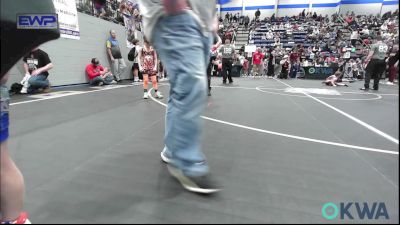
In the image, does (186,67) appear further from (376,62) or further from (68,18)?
(376,62)

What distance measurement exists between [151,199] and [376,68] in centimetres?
811

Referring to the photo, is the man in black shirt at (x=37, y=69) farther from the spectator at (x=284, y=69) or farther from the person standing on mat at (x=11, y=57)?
the spectator at (x=284, y=69)

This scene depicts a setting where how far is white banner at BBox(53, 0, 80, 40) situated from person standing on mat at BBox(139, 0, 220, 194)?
6.52 metres

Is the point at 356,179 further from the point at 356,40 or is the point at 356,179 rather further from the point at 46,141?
the point at 356,40

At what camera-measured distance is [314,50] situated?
1739cm

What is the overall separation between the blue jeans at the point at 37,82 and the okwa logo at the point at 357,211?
5.99m

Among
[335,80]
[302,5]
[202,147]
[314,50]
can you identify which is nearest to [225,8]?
[302,5]

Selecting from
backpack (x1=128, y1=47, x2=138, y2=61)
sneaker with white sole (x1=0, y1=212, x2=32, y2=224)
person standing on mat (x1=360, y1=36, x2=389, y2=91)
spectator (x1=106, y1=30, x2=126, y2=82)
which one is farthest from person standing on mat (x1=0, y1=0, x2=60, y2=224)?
backpack (x1=128, y1=47, x2=138, y2=61)

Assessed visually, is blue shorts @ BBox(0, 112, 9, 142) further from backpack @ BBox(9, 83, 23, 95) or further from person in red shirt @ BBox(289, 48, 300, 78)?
person in red shirt @ BBox(289, 48, 300, 78)

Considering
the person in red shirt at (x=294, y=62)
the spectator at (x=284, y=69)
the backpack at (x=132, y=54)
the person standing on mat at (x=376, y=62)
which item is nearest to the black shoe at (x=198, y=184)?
the person standing on mat at (x=376, y=62)

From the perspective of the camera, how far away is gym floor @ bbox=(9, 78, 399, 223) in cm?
121

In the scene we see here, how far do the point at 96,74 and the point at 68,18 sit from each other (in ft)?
5.40

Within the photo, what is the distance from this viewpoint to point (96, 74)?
795 centimetres

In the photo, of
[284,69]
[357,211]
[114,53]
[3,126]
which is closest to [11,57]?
[3,126]
